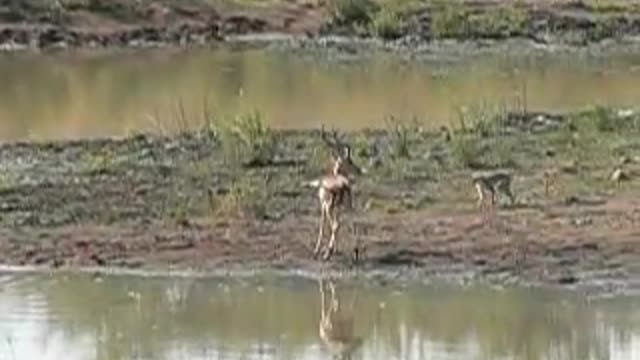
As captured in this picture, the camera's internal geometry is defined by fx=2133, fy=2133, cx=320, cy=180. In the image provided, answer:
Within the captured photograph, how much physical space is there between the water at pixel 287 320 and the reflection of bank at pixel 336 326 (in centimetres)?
2

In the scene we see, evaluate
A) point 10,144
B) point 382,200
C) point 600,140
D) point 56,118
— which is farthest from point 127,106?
point 382,200

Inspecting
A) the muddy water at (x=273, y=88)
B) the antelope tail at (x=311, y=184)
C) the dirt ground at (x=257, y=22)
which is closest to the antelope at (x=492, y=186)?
the antelope tail at (x=311, y=184)

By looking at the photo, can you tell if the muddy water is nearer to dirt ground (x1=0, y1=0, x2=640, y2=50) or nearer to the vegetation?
dirt ground (x1=0, y1=0, x2=640, y2=50)

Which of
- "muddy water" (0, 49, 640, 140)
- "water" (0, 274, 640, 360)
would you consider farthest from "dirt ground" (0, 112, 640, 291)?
"muddy water" (0, 49, 640, 140)

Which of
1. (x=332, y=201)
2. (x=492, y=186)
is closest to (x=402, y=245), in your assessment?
(x=332, y=201)

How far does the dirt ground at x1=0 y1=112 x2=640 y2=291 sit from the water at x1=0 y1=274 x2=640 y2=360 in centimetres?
52

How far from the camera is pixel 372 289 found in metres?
14.2

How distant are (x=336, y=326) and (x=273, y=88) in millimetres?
16812

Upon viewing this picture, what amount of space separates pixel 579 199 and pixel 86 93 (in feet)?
44.5

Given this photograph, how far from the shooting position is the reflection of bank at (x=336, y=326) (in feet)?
41.6

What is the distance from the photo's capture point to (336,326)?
13.4 meters

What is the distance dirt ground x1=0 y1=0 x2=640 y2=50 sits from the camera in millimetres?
38062

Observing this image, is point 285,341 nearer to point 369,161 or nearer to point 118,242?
point 118,242

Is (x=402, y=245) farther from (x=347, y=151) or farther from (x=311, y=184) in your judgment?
(x=347, y=151)
